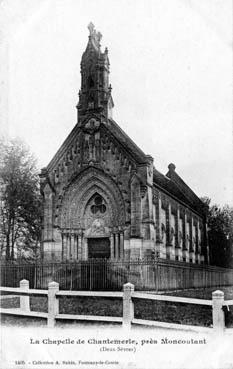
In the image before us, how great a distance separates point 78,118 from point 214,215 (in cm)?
2776

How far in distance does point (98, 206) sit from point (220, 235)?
79.9ft

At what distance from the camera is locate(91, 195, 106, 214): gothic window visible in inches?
1043

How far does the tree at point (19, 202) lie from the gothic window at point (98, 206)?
7.64 metres

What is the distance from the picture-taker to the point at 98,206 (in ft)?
87.6

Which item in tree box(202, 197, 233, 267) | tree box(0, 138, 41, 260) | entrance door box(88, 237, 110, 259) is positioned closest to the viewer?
entrance door box(88, 237, 110, 259)

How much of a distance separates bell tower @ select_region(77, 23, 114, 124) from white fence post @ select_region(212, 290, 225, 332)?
687 inches

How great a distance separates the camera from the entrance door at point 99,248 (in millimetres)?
26078

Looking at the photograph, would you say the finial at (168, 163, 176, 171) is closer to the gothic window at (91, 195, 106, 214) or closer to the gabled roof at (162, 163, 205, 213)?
the gabled roof at (162, 163, 205, 213)

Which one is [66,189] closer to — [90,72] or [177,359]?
[90,72]

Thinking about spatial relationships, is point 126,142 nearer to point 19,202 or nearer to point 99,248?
point 99,248

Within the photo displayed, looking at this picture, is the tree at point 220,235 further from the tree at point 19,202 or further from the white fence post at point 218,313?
the white fence post at point 218,313

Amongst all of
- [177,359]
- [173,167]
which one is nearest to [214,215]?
[173,167]

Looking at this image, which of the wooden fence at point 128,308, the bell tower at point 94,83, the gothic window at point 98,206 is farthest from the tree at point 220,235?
the wooden fence at point 128,308

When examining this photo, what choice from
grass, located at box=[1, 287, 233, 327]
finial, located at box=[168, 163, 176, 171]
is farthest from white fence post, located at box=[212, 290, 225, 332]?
finial, located at box=[168, 163, 176, 171]
